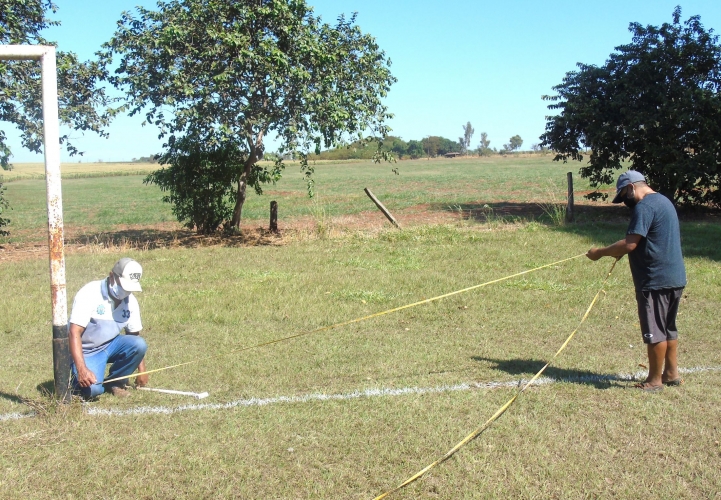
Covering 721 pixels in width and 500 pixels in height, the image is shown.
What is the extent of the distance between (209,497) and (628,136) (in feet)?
53.7

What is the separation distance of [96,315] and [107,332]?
0.18 m

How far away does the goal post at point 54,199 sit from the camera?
4.88m

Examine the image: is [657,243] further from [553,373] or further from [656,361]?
[553,373]

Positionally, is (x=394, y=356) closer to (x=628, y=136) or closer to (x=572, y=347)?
(x=572, y=347)

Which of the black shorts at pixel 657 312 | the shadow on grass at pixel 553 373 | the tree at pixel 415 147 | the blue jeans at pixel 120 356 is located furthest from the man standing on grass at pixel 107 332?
the tree at pixel 415 147

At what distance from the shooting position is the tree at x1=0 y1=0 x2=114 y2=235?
1351cm

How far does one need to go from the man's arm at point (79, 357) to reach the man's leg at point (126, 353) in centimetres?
40

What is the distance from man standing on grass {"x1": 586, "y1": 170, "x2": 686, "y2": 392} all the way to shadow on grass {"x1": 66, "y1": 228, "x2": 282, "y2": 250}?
10.6 metres

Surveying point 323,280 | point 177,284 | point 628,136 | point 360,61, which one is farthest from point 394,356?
point 628,136

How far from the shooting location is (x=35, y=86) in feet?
44.6

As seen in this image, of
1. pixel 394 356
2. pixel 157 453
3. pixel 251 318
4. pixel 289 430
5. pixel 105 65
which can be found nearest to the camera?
pixel 157 453

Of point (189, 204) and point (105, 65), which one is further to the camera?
point (189, 204)

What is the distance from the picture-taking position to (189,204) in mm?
16891

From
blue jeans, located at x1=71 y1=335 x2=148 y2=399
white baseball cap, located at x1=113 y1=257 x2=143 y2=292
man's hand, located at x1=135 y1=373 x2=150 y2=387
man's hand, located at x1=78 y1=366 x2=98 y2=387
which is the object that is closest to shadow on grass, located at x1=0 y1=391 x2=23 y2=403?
blue jeans, located at x1=71 y1=335 x2=148 y2=399
